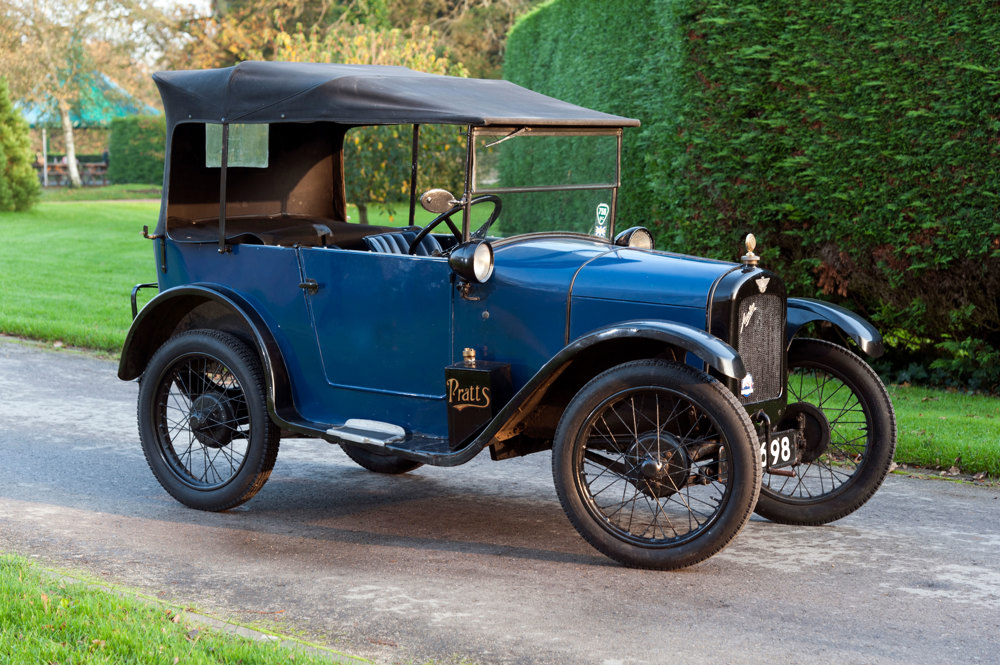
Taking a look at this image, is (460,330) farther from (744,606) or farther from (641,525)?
(744,606)

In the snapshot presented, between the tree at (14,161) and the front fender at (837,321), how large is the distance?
22140 mm

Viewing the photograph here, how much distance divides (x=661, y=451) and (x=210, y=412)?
2248mm

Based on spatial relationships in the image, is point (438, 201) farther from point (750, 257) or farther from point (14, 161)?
point (14, 161)

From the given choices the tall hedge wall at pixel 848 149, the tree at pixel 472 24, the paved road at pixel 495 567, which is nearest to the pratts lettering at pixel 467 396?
the paved road at pixel 495 567

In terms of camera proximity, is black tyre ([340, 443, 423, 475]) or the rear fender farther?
black tyre ([340, 443, 423, 475])

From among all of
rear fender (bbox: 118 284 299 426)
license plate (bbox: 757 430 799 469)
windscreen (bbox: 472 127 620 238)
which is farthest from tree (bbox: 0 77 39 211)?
license plate (bbox: 757 430 799 469)

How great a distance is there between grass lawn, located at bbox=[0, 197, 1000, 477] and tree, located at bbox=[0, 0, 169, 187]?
7.44 metres

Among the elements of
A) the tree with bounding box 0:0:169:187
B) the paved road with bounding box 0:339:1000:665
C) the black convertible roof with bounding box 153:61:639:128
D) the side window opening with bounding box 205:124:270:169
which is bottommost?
the paved road with bounding box 0:339:1000:665

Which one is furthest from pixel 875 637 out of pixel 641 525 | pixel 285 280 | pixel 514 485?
pixel 285 280

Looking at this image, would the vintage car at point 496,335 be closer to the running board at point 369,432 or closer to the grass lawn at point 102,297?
the running board at point 369,432

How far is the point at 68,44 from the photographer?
33.8 meters

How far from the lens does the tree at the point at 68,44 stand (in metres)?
32.2

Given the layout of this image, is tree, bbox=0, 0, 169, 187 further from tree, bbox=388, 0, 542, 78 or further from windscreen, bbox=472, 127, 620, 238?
windscreen, bbox=472, 127, 620, 238

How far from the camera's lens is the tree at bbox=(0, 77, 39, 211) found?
78.9 feet
